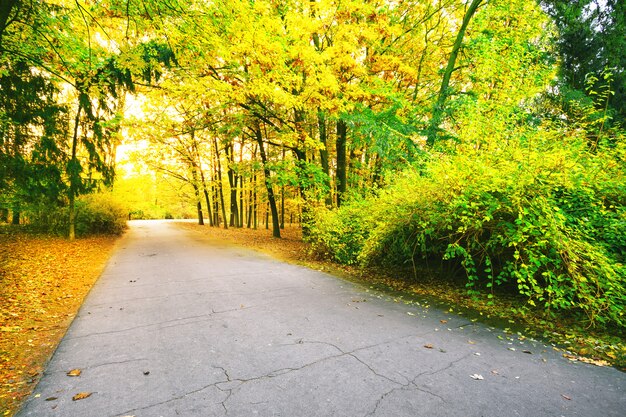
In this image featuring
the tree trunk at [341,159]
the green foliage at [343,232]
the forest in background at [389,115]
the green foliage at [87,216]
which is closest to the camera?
the forest in background at [389,115]

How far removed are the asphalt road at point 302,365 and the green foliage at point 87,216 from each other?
1185cm

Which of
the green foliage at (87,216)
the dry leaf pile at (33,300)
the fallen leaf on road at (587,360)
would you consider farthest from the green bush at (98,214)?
the fallen leaf on road at (587,360)

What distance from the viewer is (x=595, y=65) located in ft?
43.5

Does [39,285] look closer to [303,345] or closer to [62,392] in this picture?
[62,392]

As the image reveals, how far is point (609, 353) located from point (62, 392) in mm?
6119

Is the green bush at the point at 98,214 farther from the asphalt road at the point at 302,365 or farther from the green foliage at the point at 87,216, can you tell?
the asphalt road at the point at 302,365

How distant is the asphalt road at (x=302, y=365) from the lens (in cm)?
263

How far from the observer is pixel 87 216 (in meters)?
15.3

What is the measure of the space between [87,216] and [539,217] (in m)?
18.6

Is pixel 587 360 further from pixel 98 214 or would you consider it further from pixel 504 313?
pixel 98 214

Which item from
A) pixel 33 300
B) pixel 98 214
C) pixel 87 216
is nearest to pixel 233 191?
pixel 98 214

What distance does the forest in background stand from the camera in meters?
4.84

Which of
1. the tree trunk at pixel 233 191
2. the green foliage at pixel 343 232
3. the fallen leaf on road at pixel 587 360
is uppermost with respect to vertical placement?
the tree trunk at pixel 233 191

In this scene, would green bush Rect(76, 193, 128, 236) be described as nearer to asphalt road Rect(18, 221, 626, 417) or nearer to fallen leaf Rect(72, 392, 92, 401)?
asphalt road Rect(18, 221, 626, 417)
